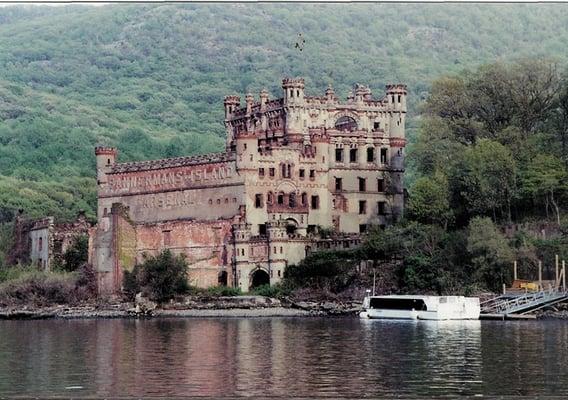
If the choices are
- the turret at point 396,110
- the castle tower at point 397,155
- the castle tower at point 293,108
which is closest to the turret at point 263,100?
the castle tower at point 293,108

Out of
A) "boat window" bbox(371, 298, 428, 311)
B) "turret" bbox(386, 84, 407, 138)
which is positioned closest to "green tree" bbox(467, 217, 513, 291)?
"boat window" bbox(371, 298, 428, 311)

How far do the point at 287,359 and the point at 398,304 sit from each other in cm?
3481

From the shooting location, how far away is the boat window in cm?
11051

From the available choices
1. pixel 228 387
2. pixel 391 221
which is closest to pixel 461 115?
pixel 391 221

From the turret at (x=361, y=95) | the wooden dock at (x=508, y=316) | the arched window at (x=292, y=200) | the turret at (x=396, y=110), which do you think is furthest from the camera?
the turret at (x=361, y=95)

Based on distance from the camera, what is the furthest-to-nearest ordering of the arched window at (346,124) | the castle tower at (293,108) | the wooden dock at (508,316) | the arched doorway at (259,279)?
the arched window at (346,124) < the castle tower at (293,108) < the arched doorway at (259,279) < the wooden dock at (508,316)

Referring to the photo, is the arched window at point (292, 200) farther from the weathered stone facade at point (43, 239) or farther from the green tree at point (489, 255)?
the weathered stone facade at point (43, 239)

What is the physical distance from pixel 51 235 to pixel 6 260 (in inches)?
234

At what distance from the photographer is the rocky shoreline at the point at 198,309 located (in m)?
116

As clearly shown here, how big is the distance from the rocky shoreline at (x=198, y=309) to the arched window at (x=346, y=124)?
19301 mm

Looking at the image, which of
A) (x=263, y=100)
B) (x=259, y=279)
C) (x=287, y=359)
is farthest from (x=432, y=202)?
(x=287, y=359)

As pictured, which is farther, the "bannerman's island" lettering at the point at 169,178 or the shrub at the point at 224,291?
the "bannerman's island" lettering at the point at 169,178

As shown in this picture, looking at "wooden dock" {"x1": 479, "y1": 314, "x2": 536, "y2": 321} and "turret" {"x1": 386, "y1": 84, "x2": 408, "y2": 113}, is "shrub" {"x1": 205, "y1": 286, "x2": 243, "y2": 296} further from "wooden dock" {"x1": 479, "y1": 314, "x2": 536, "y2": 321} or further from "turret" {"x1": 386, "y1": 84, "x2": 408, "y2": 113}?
"turret" {"x1": 386, "y1": 84, "x2": 408, "y2": 113}

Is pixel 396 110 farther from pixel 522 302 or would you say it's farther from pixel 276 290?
pixel 522 302
